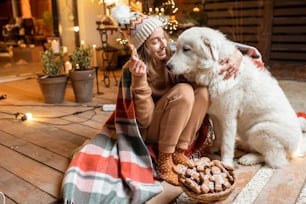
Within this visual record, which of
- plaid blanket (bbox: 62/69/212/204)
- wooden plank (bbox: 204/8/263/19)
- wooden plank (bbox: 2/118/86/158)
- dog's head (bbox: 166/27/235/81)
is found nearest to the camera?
plaid blanket (bbox: 62/69/212/204)

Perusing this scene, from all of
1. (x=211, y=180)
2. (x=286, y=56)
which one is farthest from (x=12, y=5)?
(x=211, y=180)

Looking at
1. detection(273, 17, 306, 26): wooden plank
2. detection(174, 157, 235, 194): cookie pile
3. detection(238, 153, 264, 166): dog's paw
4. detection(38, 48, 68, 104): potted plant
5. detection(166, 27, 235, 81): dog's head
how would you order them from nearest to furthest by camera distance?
1. detection(174, 157, 235, 194): cookie pile
2. detection(166, 27, 235, 81): dog's head
3. detection(238, 153, 264, 166): dog's paw
4. detection(38, 48, 68, 104): potted plant
5. detection(273, 17, 306, 26): wooden plank

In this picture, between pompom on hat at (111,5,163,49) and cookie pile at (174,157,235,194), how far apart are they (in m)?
0.69

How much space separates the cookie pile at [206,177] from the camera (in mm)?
1229

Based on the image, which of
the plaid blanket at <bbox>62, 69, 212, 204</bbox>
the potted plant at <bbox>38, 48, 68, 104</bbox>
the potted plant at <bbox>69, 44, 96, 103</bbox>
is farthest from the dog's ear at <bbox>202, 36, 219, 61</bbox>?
the potted plant at <bbox>38, 48, 68, 104</bbox>

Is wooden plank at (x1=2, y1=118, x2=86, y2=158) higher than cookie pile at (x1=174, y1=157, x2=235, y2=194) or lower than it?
lower

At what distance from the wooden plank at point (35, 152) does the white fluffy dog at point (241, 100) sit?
2.94 feet

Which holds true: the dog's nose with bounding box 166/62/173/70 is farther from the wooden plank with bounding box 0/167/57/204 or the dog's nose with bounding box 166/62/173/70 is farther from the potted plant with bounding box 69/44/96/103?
the potted plant with bounding box 69/44/96/103

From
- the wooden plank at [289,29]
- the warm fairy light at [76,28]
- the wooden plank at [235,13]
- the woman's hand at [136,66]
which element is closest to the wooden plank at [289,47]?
the wooden plank at [289,29]

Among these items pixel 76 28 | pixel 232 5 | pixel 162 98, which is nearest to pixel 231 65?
pixel 162 98

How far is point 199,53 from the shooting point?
4.95ft

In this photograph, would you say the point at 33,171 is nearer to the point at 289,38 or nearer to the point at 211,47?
the point at 211,47

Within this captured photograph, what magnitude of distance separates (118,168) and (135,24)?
76cm

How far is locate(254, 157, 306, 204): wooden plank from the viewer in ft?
4.60
